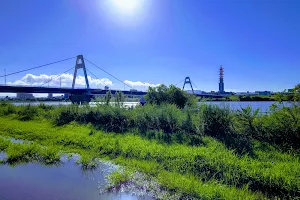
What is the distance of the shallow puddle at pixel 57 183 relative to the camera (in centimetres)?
346

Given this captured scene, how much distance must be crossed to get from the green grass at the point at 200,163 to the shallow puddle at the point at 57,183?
405 millimetres

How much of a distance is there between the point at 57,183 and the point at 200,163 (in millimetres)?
3076

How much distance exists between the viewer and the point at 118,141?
246 inches

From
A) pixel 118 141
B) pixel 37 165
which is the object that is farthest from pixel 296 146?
pixel 37 165

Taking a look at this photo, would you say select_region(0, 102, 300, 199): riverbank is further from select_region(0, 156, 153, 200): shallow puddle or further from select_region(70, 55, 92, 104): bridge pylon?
select_region(70, 55, 92, 104): bridge pylon

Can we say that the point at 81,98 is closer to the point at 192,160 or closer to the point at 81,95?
the point at 81,95

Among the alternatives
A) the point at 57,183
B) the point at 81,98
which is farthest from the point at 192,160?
the point at 81,98

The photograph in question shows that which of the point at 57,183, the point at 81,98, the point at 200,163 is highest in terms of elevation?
the point at 81,98

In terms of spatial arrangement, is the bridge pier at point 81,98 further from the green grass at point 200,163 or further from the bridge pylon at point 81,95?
the green grass at point 200,163

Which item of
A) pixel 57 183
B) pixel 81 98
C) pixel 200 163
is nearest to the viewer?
pixel 57 183

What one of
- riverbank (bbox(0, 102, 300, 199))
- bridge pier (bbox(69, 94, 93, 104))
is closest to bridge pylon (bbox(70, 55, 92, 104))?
bridge pier (bbox(69, 94, 93, 104))

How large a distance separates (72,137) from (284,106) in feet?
23.7

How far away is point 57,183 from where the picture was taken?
157 inches

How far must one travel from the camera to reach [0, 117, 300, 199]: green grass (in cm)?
328
